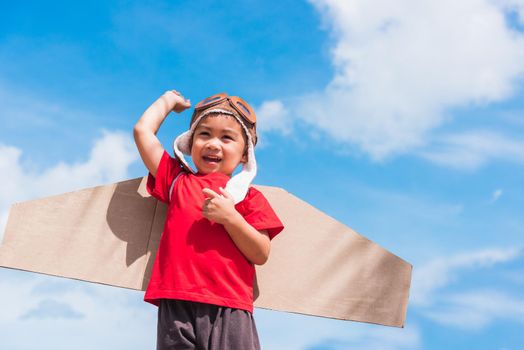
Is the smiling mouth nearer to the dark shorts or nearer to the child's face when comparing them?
the child's face

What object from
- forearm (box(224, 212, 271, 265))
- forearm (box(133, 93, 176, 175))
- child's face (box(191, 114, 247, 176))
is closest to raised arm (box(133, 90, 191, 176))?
forearm (box(133, 93, 176, 175))

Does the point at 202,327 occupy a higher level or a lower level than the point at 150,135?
lower

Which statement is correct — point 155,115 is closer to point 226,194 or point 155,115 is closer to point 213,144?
point 213,144

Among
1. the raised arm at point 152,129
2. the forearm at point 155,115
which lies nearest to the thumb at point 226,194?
the raised arm at point 152,129

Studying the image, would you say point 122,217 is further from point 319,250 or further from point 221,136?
point 319,250

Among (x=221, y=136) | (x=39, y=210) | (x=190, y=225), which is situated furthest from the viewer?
(x=39, y=210)

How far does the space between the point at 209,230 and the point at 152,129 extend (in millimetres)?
525

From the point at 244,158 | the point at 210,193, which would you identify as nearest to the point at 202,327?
the point at 210,193

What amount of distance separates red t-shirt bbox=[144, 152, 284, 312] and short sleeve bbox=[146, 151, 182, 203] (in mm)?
48

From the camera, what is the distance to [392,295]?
250 cm

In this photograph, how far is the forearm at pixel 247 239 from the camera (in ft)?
7.04

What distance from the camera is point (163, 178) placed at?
7.76 ft

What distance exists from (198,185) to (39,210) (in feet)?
2.34

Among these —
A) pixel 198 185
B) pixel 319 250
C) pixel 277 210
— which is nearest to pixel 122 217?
pixel 198 185
